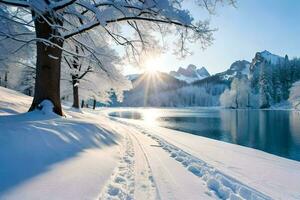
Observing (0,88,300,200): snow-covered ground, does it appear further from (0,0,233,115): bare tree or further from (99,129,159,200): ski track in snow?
(0,0,233,115): bare tree

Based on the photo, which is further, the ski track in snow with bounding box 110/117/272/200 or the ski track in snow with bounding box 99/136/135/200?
the ski track in snow with bounding box 110/117/272/200

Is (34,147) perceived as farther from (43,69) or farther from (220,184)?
(43,69)

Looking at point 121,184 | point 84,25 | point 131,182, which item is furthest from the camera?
point 84,25

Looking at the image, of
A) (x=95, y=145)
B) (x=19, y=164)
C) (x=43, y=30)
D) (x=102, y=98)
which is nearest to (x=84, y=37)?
(x=43, y=30)

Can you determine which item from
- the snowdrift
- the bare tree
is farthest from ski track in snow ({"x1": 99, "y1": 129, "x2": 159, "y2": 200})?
the bare tree

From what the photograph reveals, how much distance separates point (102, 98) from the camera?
33.2m

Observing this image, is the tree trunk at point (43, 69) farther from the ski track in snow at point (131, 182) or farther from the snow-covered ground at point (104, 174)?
the ski track in snow at point (131, 182)

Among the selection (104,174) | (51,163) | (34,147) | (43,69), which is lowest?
(104,174)

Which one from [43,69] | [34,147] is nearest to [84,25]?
[43,69]

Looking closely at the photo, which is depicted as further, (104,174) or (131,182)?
(104,174)

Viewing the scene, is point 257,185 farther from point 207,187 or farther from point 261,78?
point 261,78

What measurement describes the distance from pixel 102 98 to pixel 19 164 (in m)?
29.2

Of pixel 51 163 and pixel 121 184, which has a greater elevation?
pixel 51 163

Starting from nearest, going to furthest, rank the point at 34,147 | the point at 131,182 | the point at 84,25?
the point at 131,182, the point at 34,147, the point at 84,25
